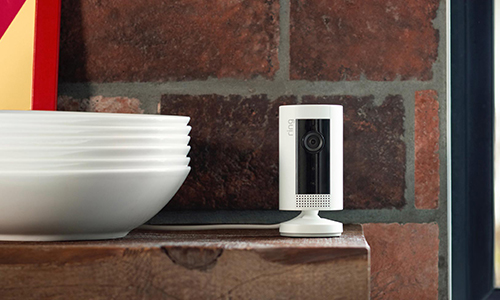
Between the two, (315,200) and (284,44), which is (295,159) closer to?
(315,200)

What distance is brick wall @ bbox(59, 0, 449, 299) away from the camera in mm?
957

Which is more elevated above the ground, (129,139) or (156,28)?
(156,28)

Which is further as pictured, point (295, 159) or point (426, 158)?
point (426, 158)

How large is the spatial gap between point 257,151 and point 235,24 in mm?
226

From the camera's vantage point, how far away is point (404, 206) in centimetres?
96

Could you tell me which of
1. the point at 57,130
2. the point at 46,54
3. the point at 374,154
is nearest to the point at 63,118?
the point at 57,130

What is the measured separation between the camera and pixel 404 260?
95cm

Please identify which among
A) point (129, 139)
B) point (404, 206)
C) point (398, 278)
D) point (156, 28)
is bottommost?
point (398, 278)

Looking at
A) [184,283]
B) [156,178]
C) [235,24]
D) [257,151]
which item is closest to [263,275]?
[184,283]

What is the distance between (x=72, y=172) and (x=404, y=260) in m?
0.57

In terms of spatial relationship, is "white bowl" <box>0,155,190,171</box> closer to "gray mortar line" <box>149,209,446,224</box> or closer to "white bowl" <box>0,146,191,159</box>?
"white bowl" <box>0,146,191,159</box>

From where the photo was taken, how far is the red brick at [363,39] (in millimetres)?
961

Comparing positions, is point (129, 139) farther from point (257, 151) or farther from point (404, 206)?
point (404, 206)

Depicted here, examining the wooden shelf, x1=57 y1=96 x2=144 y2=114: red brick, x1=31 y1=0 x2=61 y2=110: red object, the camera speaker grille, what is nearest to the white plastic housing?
the camera speaker grille
